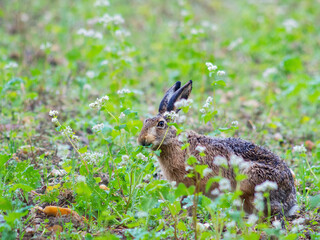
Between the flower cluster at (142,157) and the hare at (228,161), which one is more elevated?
the hare at (228,161)

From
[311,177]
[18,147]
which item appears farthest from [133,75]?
[311,177]

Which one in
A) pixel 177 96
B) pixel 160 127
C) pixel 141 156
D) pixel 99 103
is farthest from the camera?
pixel 177 96

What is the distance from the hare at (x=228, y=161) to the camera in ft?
14.5

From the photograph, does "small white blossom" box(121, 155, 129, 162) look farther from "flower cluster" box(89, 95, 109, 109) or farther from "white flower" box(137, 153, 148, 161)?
"flower cluster" box(89, 95, 109, 109)

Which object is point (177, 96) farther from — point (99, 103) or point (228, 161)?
point (99, 103)

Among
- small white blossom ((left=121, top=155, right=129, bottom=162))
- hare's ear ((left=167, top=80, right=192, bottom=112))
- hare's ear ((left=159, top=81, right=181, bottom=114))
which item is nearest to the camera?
small white blossom ((left=121, top=155, right=129, bottom=162))

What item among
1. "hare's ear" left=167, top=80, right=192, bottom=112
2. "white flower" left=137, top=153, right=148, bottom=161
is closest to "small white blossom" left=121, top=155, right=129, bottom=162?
"white flower" left=137, top=153, right=148, bottom=161

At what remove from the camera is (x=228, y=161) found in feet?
15.6

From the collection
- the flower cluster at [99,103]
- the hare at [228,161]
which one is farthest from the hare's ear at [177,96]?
the flower cluster at [99,103]

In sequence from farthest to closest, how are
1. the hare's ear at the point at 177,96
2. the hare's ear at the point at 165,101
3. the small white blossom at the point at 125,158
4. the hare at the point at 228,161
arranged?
the hare's ear at the point at 165,101 < the hare's ear at the point at 177,96 < the hare at the point at 228,161 < the small white blossom at the point at 125,158

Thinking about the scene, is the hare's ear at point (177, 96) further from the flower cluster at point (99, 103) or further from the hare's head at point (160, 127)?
the flower cluster at point (99, 103)

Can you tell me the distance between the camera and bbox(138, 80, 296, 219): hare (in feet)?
14.5

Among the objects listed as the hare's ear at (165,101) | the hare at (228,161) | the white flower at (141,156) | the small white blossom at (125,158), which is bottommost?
the small white blossom at (125,158)

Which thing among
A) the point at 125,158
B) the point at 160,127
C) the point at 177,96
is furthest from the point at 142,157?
the point at 177,96
